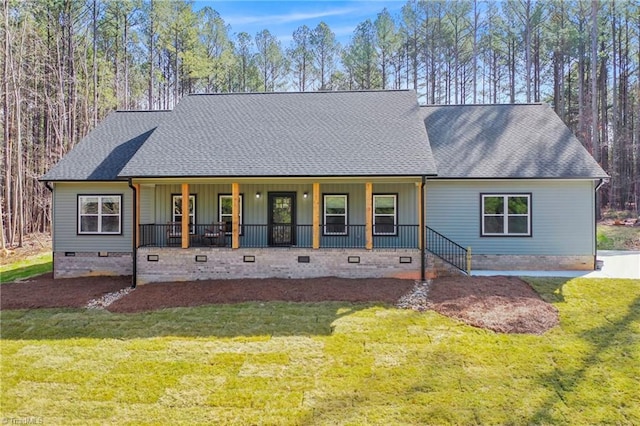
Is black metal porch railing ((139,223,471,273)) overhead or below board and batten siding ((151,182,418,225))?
below

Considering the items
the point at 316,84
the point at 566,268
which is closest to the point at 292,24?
the point at 316,84

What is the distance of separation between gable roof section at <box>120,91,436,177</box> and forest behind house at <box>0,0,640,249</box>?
10.4 metres

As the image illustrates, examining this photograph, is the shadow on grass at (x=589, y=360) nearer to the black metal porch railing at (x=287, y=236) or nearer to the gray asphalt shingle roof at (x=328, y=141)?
the gray asphalt shingle roof at (x=328, y=141)

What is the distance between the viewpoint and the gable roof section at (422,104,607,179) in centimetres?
1205

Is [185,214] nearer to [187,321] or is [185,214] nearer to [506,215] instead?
[187,321]

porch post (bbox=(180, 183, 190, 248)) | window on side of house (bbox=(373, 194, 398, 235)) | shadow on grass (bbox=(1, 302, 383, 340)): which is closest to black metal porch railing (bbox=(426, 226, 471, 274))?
window on side of house (bbox=(373, 194, 398, 235))

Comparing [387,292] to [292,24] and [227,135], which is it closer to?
[227,135]

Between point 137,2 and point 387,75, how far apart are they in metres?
18.9

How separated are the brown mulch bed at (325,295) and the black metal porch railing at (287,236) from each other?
2002 millimetres

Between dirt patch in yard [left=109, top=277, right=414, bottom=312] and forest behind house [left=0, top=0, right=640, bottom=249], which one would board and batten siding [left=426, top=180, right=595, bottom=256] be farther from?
forest behind house [left=0, top=0, right=640, bottom=249]

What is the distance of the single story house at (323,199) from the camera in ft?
36.0

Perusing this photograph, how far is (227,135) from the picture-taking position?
13.1 metres

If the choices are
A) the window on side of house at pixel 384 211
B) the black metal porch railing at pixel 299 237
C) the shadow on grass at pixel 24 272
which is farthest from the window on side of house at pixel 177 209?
the window on side of house at pixel 384 211

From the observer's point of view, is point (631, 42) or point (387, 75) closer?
point (631, 42)
